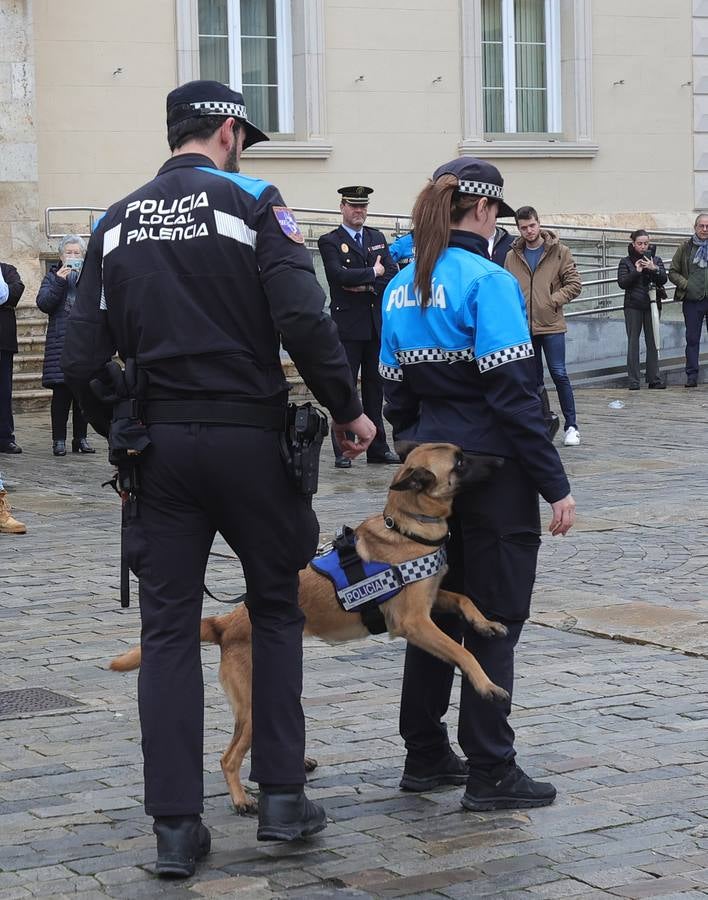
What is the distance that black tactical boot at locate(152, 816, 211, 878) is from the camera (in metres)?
4.18

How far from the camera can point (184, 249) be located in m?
4.28

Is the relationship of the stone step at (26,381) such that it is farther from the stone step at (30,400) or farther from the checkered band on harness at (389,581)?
the checkered band on harness at (389,581)

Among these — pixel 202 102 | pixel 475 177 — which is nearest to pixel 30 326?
pixel 475 177

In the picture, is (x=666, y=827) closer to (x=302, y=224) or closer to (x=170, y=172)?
(x=170, y=172)

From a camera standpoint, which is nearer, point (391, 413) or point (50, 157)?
point (391, 413)

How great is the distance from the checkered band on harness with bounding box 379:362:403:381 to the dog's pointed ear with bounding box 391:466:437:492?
338 mm

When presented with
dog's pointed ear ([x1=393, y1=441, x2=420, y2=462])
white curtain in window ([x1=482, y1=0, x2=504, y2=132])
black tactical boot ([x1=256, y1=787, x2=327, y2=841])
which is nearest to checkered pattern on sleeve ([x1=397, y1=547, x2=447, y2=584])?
dog's pointed ear ([x1=393, y1=441, x2=420, y2=462])

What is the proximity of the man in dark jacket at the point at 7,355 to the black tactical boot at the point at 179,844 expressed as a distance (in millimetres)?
9850

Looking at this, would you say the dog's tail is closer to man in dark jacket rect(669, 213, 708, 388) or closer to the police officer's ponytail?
the police officer's ponytail

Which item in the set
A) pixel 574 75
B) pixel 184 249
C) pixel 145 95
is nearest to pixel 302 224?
pixel 145 95

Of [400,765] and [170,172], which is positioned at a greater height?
[170,172]

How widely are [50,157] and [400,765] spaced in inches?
617

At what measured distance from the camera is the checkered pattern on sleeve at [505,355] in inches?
181

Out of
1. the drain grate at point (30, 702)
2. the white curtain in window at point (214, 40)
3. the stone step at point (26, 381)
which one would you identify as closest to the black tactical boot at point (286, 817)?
the drain grate at point (30, 702)
